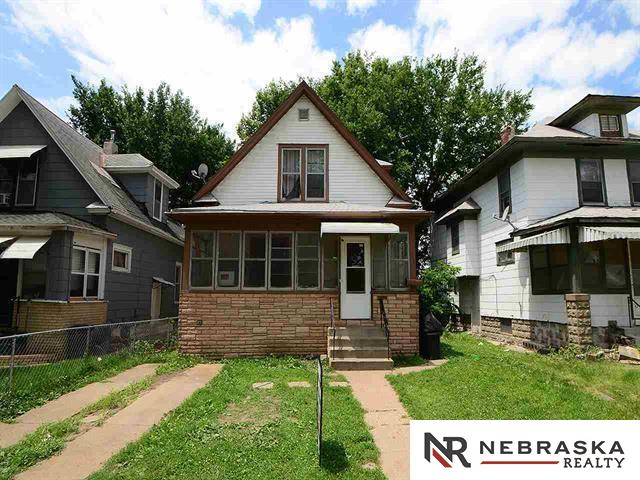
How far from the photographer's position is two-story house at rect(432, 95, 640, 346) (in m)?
10.9

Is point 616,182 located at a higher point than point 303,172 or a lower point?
lower

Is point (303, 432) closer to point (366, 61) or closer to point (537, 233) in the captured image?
point (537, 233)

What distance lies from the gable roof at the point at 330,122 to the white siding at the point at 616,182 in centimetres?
653

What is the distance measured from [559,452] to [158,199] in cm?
1745

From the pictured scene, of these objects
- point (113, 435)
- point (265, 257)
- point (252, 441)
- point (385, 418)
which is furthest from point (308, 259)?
point (113, 435)

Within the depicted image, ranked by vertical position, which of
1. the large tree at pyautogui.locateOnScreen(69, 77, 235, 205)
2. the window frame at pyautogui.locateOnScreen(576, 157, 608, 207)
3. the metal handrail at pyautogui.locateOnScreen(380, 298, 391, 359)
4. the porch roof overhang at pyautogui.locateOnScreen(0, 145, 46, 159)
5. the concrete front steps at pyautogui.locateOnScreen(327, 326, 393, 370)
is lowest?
the concrete front steps at pyautogui.locateOnScreen(327, 326, 393, 370)

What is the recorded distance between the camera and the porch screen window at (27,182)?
1335cm

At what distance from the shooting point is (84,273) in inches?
488

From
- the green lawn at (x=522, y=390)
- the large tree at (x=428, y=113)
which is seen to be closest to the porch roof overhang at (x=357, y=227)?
the green lawn at (x=522, y=390)

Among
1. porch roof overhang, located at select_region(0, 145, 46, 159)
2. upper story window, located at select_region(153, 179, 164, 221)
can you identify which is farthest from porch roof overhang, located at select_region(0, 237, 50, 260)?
upper story window, located at select_region(153, 179, 164, 221)

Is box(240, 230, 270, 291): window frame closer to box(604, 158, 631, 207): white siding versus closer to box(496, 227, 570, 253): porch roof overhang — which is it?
box(496, 227, 570, 253): porch roof overhang

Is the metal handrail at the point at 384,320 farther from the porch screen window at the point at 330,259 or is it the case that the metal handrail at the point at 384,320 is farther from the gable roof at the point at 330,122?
the gable roof at the point at 330,122

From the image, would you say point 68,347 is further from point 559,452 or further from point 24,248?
point 559,452

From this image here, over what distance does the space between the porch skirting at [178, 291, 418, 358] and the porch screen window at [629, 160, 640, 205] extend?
27.8ft
